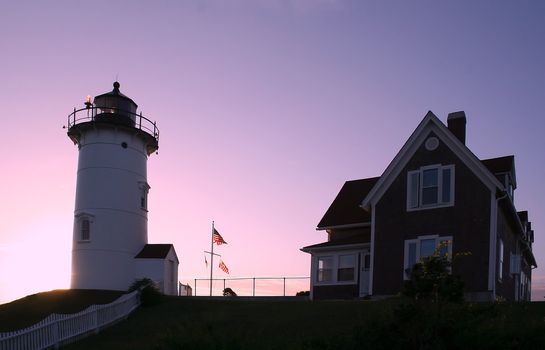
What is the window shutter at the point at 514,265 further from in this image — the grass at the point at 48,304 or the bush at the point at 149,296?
the grass at the point at 48,304

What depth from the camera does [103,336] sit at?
24.0 m

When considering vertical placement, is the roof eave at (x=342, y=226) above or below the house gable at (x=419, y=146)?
below

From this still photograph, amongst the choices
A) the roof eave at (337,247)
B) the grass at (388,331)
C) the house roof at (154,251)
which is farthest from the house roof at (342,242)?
the house roof at (154,251)

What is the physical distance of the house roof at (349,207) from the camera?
1296 inches

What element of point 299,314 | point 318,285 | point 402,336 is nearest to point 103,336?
point 299,314

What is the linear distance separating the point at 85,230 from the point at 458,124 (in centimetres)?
2196

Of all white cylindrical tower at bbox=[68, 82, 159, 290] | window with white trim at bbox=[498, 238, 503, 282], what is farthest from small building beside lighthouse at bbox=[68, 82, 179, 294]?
window with white trim at bbox=[498, 238, 503, 282]

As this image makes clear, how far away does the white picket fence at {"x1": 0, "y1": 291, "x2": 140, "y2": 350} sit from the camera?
65.8 feet

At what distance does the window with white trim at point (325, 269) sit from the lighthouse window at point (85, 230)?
14.7 m

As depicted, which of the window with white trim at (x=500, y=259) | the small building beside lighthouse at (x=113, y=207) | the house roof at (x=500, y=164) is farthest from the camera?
the small building beside lighthouse at (x=113, y=207)

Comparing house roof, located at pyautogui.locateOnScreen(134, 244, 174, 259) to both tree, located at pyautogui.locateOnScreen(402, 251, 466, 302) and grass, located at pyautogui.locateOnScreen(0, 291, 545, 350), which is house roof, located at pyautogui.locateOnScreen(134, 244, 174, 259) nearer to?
grass, located at pyautogui.locateOnScreen(0, 291, 545, 350)

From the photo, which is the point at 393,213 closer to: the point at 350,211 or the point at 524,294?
the point at 350,211

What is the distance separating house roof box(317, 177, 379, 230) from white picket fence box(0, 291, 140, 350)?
1070 centimetres

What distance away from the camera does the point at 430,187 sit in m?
28.0
